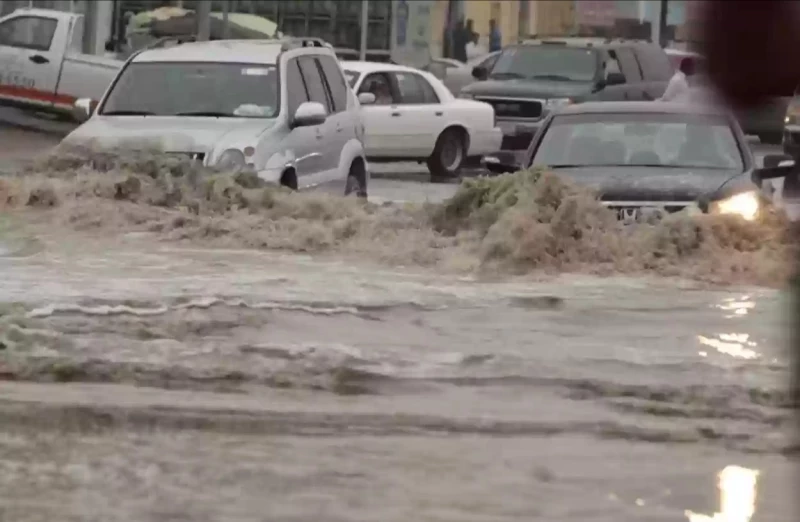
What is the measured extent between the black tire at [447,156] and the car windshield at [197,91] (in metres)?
7.87

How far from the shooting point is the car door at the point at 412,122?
1975 cm

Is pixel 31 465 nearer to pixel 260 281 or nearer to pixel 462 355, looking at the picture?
pixel 462 355

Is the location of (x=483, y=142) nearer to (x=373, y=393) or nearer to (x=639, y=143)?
(x=639, y=143)

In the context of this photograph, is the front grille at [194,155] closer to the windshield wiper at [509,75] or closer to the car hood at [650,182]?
the car hood at [650,182]

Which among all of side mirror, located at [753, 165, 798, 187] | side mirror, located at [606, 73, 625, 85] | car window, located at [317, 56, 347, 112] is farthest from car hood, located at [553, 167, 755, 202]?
side mirror, located at [606, 73, 625, 85]

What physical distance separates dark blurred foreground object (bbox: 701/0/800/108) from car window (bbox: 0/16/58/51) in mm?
18633

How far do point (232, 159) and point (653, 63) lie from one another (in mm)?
12193

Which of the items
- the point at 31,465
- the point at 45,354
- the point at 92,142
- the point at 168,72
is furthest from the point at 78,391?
the point at 168,72

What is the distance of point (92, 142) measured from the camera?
37.4 feet

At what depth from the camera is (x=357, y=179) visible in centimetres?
1377

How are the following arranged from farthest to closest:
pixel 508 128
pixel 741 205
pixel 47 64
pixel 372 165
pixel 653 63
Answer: pixel 653 63 < pixel 372 165 < pixel 508 128 < pixel 47 64 < pixel 741 205

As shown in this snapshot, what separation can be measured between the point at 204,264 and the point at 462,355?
252cm

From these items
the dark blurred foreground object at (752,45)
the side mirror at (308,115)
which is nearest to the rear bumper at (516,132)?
the side mirror at (308,115)

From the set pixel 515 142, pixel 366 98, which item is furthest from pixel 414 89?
pixel 366 98
